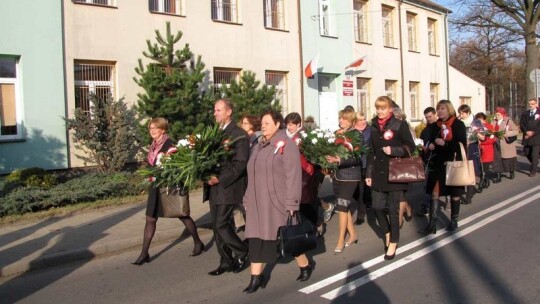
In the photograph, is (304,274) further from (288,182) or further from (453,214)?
(453,214)

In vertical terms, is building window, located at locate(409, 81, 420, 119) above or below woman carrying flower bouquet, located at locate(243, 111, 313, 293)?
above

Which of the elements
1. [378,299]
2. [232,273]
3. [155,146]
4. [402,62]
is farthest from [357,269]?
[402,62]

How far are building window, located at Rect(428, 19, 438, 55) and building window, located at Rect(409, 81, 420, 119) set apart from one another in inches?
103

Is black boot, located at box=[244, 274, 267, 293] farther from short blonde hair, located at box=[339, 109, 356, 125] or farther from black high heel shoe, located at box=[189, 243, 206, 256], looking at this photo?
short blonde hair, located at box=[339, 109, 356, 125]

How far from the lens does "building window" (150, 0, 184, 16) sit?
14.7 m

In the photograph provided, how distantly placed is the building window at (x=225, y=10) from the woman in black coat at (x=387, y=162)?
11.0 meters

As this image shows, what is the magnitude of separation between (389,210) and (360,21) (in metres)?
17.9

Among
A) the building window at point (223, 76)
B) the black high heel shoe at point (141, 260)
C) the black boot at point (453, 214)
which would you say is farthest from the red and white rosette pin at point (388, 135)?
the building window at point (223, 76)

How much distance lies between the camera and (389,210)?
6.31 metres

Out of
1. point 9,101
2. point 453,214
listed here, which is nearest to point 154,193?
point 453,214

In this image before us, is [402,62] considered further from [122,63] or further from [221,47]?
[122,63]

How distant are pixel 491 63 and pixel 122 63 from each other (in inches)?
1943

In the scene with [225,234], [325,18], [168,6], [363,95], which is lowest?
[225,234]

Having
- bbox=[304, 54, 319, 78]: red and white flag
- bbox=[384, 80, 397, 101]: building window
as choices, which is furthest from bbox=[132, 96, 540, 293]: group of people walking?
bbox=[384, 80, 397, 101]: building window
